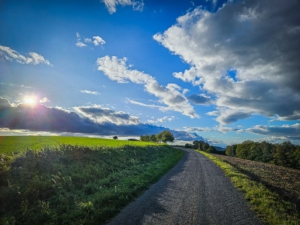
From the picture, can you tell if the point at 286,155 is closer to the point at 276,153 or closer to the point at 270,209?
the point at 276,153

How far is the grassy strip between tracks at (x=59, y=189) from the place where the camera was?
7508 millimetres

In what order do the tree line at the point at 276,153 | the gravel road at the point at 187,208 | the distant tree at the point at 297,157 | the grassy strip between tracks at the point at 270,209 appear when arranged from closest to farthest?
the gravel road at the point at 187,208, the grassy strip between tracks at the point at 270,209, the distant tree at the point at 297,157, the tree line at the point at 276,153

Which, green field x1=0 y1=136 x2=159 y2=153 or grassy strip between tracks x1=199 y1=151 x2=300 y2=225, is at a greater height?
green field x1=0 y1=136 x2=159 y2=153

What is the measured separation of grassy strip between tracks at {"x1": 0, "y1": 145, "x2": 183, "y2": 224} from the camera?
7.51m

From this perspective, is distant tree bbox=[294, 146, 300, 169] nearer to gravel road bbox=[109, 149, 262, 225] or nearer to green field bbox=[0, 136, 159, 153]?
green field bbox=[0, 136, 159, 153]

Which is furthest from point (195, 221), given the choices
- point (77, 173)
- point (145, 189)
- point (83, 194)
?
point (77, 173)

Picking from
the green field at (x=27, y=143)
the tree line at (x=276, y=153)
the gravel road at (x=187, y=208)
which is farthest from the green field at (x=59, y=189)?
the tree line at (x=276, y=153)

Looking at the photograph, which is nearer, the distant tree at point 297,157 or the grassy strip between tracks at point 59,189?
the grassy strip between tracks at point 59,189

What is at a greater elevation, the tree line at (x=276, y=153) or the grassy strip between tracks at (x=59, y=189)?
the tree line at (x=276, y=153)

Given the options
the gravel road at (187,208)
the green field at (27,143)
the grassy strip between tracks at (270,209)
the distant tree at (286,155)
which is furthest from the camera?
the distant tree at (286,155)

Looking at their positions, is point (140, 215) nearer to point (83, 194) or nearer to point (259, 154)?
point (83, 194)

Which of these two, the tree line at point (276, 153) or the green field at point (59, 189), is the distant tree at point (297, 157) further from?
the green field at point (59, 189)

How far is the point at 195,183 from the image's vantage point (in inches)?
533

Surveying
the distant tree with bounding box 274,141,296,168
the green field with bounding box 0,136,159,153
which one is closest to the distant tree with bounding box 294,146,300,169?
the distant tree with bounding box 274,141,296,168
